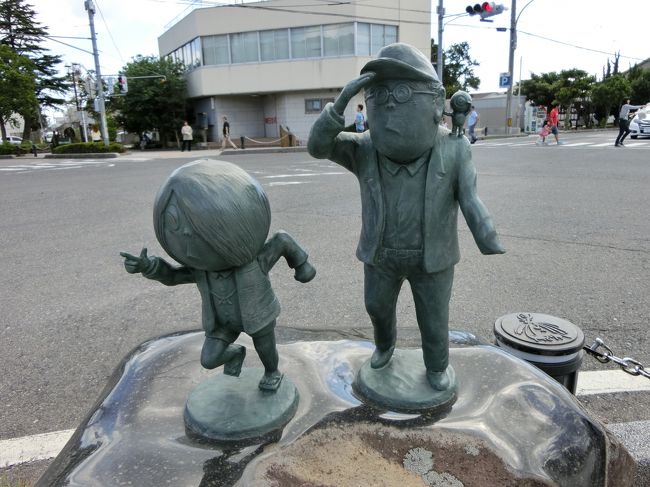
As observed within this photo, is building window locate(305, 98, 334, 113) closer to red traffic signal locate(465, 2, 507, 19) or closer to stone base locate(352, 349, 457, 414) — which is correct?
red traffic signal locate(465, 2, 507, 19)

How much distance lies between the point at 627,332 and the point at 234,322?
310 centimetres

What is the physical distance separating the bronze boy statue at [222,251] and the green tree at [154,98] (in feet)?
83.8

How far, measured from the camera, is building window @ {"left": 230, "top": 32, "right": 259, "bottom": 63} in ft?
77.5

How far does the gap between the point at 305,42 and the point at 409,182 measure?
2364cm

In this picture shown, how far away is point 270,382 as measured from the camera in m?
1.90

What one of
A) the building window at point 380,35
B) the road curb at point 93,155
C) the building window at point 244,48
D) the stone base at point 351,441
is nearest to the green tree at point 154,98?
the building window at point 244,48

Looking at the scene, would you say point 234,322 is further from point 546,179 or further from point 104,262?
point 546,179

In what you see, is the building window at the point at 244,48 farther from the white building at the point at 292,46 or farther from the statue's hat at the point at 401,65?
the statue's hat at the point at 401,65

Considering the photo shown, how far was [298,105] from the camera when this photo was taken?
81.1 feet

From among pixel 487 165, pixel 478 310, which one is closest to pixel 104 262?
pixel 478 310

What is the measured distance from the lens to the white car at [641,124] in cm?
2100

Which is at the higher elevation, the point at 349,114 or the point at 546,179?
the point at 349,114

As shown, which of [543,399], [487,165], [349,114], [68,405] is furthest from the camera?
[349,114]

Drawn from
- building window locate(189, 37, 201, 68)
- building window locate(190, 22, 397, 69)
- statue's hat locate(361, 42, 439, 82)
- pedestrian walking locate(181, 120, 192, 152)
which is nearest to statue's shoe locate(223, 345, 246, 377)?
statue's hat locate(361, 42, 439, 82)
